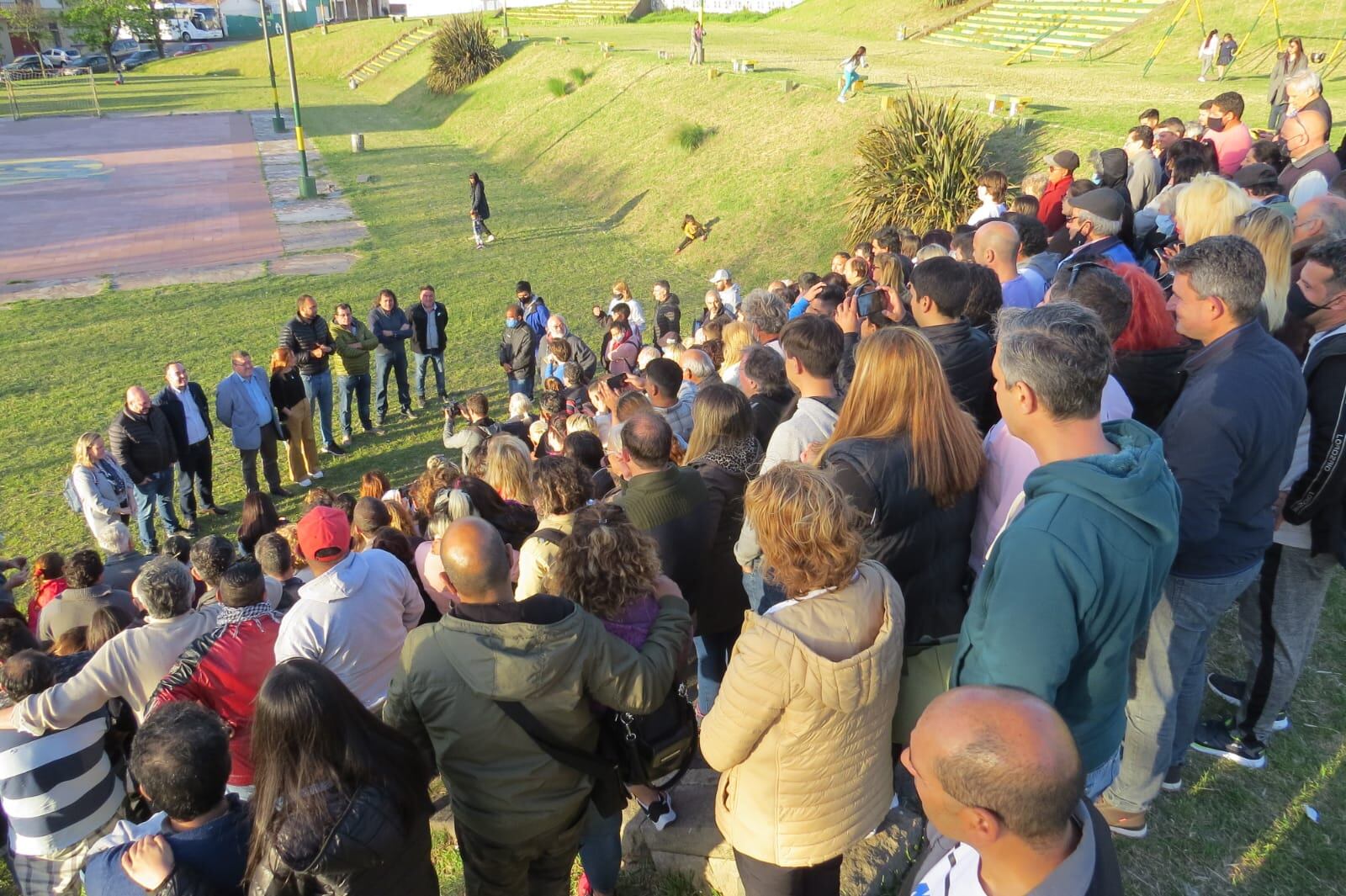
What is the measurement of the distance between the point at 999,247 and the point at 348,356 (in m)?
7.67

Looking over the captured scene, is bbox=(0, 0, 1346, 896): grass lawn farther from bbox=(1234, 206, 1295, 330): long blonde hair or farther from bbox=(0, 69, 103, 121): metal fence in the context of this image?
bbox=(0, 69, 103, 121): metal fence

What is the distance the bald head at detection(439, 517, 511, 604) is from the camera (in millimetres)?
2695

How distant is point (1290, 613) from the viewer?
3.75m

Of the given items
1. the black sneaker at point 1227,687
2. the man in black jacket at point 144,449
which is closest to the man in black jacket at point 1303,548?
the black sneaker at point 1227,687

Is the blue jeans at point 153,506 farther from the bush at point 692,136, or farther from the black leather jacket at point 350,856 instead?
the bush at point 692,136

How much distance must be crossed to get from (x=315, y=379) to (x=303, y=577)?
600 cm

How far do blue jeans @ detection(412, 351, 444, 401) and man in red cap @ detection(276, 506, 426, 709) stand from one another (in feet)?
26.2

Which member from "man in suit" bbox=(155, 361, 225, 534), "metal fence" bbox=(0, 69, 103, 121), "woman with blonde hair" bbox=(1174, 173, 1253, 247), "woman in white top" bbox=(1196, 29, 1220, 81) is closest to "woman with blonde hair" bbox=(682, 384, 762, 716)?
"woman with blonde hair" bbox=(1174, 173, 1253, 247)

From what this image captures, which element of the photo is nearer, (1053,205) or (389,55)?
(1053,205)

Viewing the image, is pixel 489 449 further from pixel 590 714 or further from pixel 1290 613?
pixel 1290 613

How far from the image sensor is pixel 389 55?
162 feet

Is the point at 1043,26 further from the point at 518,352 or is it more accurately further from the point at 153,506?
the point at 153,506

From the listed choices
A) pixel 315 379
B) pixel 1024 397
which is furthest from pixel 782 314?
pixel 315 379

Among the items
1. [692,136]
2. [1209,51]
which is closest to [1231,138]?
[1209,51]
